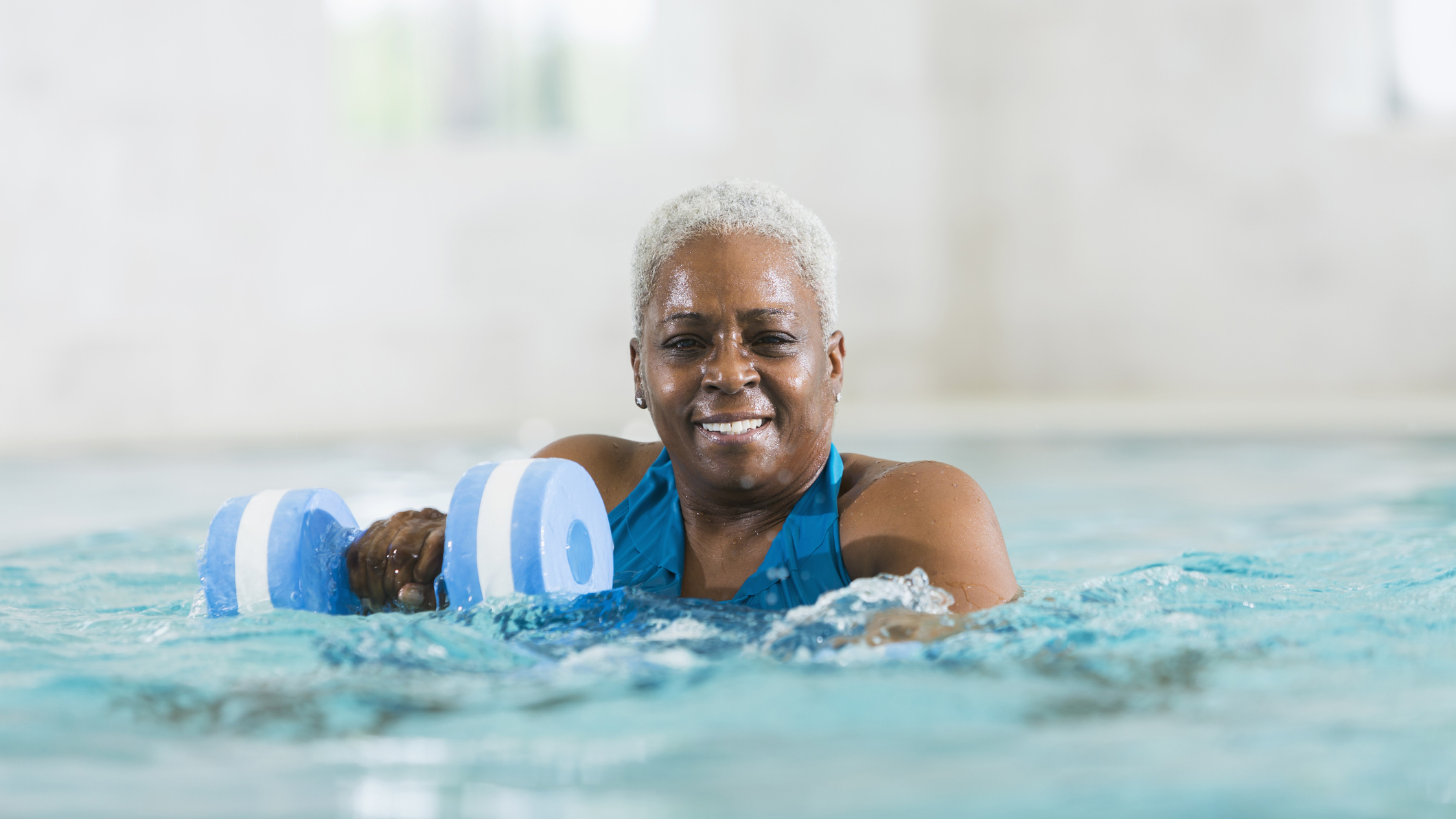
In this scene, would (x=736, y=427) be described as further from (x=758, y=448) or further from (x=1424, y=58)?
(x=1424, y=58)

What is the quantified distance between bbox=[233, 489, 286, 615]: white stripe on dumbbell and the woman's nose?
33.1 inches

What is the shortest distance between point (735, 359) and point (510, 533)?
47 cm

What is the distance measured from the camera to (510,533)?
219 cm

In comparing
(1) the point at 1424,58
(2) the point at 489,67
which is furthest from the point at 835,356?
(1) the point at 1424,58

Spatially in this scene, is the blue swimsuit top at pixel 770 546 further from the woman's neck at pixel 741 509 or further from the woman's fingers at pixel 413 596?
the woman's fingers at pixel 413 596

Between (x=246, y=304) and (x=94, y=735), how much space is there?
27.1 feet

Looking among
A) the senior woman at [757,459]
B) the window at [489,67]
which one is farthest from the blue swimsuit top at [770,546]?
the window at [489,67]

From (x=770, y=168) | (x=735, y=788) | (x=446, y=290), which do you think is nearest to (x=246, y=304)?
(x=446, y=290)

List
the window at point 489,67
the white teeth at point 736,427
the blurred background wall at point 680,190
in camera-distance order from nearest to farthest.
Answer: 1. the white teeth at point 736,427
2. the blurred background wall at point 680,190
3. the window at point 489,67

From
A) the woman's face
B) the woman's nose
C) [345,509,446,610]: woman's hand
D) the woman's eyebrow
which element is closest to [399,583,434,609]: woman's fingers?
[345,509,446,610]: woman's hand

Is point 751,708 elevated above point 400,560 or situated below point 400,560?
below

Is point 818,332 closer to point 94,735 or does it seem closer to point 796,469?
point 796,469

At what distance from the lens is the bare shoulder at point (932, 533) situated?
217 centimetres

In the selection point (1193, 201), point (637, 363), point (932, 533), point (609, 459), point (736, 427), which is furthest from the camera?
point (1193, 201)
